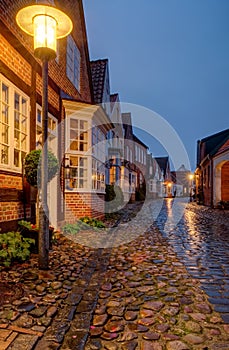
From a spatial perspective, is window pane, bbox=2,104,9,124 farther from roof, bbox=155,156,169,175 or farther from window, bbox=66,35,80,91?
roof, bbox=155,156,169,175

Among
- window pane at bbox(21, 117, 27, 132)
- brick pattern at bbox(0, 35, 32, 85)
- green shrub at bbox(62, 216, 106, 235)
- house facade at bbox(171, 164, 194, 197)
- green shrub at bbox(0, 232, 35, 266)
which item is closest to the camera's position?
green shrub at bbox(0, 232, 35, 266)

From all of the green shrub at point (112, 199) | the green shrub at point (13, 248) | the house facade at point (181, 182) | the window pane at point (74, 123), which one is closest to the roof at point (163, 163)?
the house facade at point (181, 182)

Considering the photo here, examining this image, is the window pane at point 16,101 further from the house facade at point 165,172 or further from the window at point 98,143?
the house facade at point 165,172

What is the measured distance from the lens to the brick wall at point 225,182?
56.2 feet

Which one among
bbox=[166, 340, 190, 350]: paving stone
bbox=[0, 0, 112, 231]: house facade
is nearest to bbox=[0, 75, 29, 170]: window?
bbox=[0, 0, 112, 231]: house facade

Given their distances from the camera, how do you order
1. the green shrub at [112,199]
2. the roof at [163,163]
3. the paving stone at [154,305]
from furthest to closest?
the roof at [163,163], the green shrub at [112,199], the paving stone at [154,305]

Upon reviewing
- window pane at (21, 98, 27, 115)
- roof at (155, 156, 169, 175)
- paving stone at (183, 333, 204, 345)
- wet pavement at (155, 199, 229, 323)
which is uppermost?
roof at (155, 156, 169, 175)

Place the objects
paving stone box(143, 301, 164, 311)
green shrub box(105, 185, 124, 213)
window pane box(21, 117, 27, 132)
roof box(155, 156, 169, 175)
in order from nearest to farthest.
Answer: paving stone box(143, 301, 164, 311) < window pane box(21, 117, 27, 132) < green shrub box(105, 185, 124, 213) < roof box(155, 156, 169, 175)

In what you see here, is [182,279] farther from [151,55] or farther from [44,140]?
[151,55]

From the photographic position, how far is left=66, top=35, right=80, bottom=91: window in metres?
9.16

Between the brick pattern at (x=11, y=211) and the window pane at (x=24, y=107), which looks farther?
the window pane at (x=24, y=107)

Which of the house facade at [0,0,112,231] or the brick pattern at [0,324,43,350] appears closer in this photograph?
the brick pattern at [0,324,43,350]

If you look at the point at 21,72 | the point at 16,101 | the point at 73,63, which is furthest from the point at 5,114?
the point at 73,63

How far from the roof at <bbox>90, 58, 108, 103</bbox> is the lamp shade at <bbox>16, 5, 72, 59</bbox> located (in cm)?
1046
